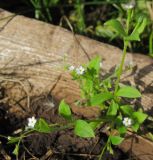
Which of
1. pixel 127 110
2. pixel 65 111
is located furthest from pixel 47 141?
pixel 127 110

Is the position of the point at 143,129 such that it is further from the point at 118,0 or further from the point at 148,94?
the point at 118,0

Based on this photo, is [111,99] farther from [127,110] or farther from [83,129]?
[83,129]

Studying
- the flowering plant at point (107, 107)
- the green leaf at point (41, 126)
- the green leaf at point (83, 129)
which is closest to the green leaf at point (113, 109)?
the flowering plant at point (107, 107)

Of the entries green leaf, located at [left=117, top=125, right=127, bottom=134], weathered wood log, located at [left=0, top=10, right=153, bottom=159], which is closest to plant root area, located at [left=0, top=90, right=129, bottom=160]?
weathered wood log, located at [left=0, top=10, right=153, bottom=159]

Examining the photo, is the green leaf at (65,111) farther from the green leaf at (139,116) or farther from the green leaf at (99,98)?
the green leaf at (139,116)

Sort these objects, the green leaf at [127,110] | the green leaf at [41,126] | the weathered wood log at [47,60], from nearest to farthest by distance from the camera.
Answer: the green leaf at [41,126], the green leaf at [127,110], the weathered wood log at [47,60]
